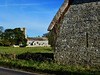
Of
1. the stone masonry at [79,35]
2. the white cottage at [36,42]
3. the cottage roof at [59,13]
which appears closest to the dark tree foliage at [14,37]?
the white cottage at [36,42]

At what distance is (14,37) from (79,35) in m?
57.5

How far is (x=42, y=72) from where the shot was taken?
10188 millimetres

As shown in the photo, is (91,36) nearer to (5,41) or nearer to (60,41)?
(60,41)

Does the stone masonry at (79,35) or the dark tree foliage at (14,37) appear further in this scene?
the dark tree foliage at (14,37)

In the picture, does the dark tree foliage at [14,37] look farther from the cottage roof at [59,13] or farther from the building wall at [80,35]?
the building wall at [80,35]

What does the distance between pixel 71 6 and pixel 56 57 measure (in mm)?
4391

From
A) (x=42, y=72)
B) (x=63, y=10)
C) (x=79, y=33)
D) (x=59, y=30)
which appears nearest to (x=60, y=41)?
(x=59, y=30)

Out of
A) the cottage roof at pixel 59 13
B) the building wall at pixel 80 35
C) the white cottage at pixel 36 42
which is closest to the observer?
the building wall at pixel 80 35

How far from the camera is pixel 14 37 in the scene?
66.7 m

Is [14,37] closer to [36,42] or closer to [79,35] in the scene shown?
[36,42]

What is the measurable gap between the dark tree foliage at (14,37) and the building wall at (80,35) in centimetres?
5320

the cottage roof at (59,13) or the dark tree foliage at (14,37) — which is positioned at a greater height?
the dark tree foliage at (14,37)

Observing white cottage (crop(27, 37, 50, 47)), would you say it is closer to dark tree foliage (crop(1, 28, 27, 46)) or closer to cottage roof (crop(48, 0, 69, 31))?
dark tree foliage (crop(1, 28, 27, 46))

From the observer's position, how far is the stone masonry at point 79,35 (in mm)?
11508
